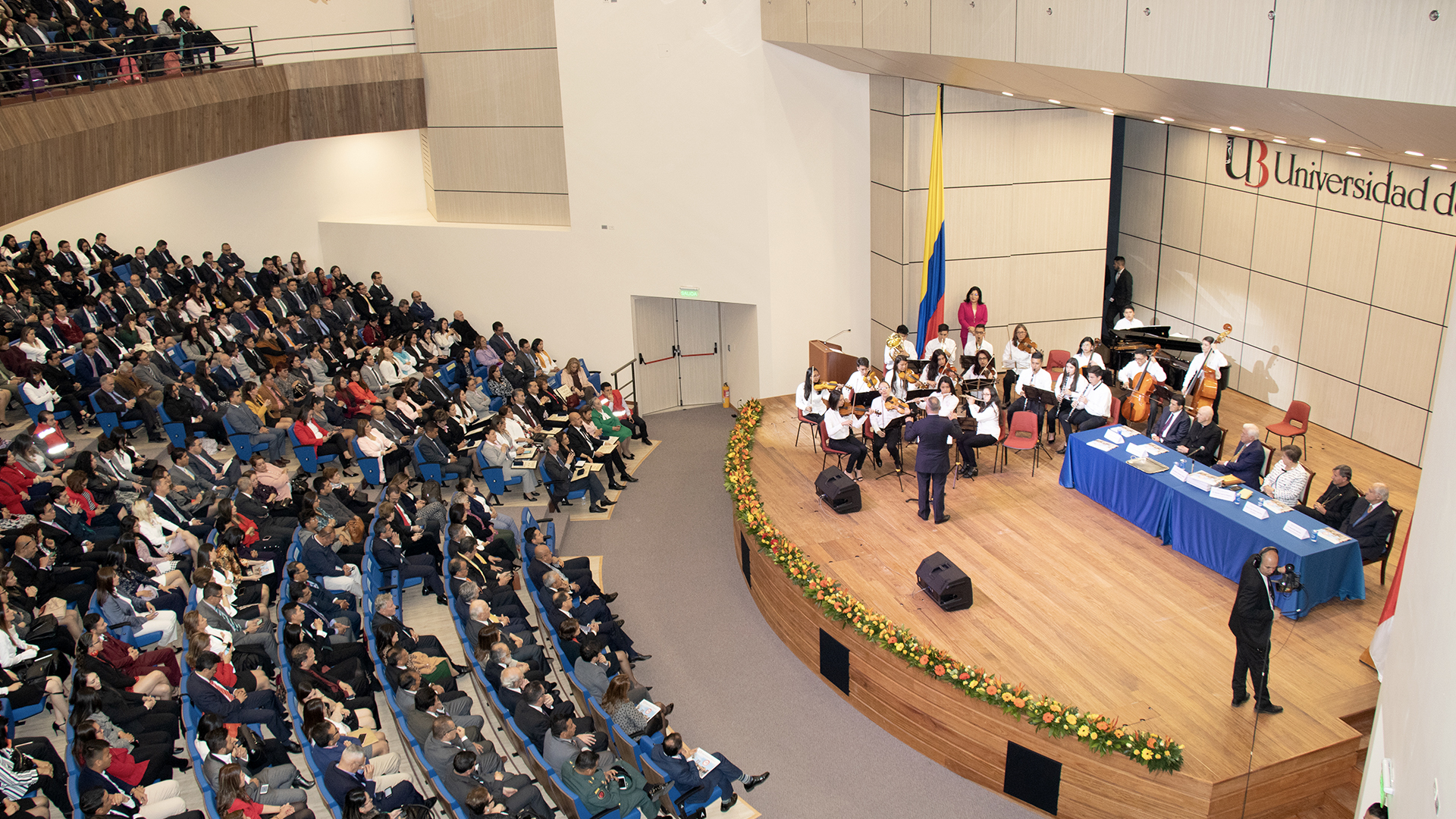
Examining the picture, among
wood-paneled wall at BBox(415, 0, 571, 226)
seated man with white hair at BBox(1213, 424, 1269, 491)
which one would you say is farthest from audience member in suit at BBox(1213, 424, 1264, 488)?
wood-paneled wall at BBox(415, 0, 571, 226)

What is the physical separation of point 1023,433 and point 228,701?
765cm

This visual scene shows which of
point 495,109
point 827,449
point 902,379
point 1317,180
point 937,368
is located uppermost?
point 495,109

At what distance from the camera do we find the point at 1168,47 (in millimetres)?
7156

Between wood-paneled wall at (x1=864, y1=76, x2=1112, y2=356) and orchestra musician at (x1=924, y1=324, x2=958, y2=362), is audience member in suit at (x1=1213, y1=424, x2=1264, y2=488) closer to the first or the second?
orchestra musician at (x1=924, y1=324, x2=958, y2=362)

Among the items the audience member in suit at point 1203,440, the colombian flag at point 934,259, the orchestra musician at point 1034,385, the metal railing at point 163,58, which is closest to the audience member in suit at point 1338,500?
the audience member in suit at point 1203,440

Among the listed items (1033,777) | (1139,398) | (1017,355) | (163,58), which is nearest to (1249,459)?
(1139,398)

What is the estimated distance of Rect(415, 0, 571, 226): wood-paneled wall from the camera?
14.7 meters

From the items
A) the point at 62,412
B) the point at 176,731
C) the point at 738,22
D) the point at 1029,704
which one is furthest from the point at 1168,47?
the point at 62,412

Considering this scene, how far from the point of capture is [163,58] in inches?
526

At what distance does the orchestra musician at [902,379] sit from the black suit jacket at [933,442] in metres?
1.74

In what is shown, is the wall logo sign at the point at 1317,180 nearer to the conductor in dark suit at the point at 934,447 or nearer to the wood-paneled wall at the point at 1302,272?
the wood-paneled wall at the point at 1302,272

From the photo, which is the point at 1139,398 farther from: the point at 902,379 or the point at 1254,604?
the point at 1254,604

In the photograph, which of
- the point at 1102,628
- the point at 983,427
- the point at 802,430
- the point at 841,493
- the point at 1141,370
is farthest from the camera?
the point at 802,430

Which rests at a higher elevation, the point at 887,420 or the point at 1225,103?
the point at 1225,103
